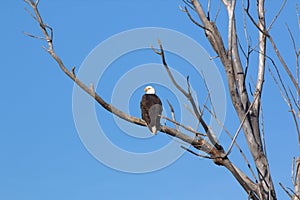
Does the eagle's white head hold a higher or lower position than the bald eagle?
higher

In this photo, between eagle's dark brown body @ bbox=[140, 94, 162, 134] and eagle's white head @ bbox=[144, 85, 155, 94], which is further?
eagle's white head @ bbox=[144, 85, 155, 94]

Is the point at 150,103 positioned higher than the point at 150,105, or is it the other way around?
the point at 150,103

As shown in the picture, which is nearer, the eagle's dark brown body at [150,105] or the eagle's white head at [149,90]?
the eagle's dark brown body at [150,105]

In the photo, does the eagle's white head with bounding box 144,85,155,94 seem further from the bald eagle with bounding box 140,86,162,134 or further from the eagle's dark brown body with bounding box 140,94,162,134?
the eagle's dark brown body with bounding box 140,94,162,134

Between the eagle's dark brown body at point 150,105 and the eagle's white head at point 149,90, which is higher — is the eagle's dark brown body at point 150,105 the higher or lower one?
the lower one

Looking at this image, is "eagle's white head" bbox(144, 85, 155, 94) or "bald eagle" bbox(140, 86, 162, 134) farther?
"eagle's white head" bbox(144, 85, 155, 94)

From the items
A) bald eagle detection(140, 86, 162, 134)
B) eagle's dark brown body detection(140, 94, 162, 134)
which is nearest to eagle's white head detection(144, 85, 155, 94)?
bald eagle detection(140, 86, 162, 134)

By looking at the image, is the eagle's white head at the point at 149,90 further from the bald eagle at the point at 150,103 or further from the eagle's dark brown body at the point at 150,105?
the eagle's dark brown body at the point at 150,105

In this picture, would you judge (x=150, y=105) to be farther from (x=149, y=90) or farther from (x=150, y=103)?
(x=149, y=90)

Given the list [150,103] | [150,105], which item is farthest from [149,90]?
[150,105]

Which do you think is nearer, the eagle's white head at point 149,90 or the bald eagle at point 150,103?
the bald eagle at point 150,103

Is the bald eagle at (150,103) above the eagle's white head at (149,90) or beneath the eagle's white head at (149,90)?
beneath

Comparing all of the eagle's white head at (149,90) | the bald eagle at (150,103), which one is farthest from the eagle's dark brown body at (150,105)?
the eagle's white head at (149,90)

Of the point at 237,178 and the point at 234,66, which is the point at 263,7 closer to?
the point at 234,66
